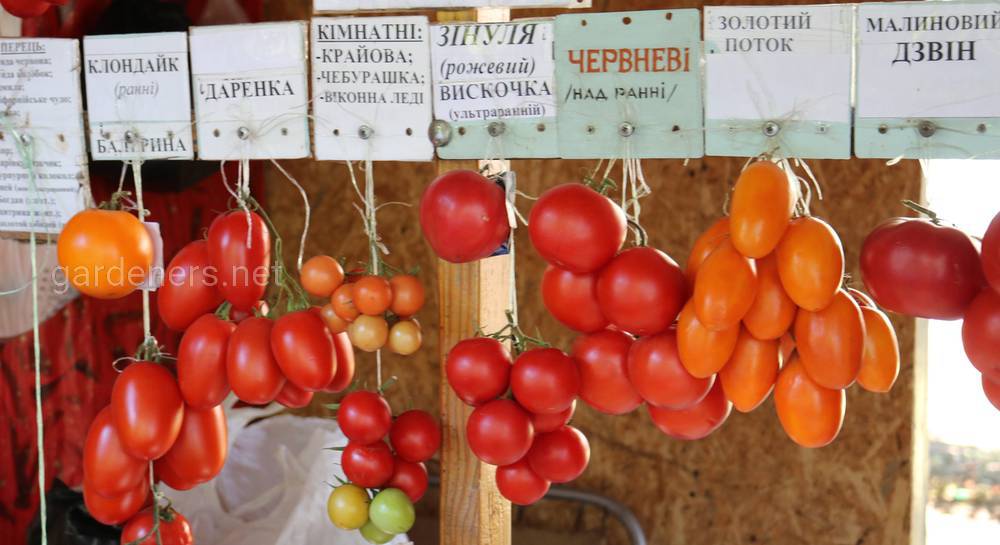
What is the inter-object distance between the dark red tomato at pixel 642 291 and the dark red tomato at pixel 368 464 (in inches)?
15.4

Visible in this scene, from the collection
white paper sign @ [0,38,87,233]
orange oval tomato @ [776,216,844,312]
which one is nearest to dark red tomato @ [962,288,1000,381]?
orange oval tomato @ [776,216,844,312]

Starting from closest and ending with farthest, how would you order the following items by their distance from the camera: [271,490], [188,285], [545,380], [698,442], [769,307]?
[769,307] → [545,380] → [188,285] → [271,490] → [698,442]

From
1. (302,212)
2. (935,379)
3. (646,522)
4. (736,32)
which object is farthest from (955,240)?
(935,379)

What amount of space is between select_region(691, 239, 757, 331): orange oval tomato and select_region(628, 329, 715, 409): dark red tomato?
0.06m

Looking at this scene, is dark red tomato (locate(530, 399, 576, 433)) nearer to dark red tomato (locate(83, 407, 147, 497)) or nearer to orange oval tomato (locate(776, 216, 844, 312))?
orange oval tomato (locate(776, 216, 844, 312))

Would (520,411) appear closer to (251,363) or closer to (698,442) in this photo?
(251,363)

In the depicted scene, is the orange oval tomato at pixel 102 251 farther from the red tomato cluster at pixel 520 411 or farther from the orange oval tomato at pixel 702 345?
the orange oval tomato at pixel 702 345

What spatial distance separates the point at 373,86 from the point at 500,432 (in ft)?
1.39

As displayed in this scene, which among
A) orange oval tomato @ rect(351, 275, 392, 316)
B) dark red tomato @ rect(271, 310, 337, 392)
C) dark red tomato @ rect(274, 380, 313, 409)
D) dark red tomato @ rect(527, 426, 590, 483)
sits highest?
orange oval tomato @ rect(351, 275, 392, 316)

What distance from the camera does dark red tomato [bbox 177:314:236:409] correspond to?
117 centimetres

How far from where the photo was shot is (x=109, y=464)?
118 centimetres

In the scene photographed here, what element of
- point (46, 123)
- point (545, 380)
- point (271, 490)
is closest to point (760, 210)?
point (545, 380)

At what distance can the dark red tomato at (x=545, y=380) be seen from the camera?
1079 mm

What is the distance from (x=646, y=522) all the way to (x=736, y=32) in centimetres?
174
